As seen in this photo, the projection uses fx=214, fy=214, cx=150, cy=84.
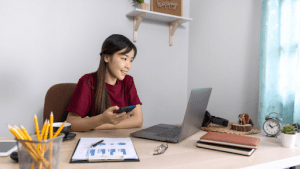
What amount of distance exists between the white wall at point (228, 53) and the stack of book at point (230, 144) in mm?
1068

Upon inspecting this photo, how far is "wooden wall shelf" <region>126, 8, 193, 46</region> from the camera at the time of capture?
2098 mm

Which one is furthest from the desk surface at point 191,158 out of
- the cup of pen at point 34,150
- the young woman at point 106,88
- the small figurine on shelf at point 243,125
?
the young woman at point 106,88

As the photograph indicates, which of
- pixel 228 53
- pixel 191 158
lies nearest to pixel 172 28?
pixel 228 53

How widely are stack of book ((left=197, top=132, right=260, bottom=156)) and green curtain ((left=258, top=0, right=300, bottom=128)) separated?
2.70 ft

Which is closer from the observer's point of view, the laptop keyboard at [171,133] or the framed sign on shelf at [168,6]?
the laptop keyboard at [171,133]

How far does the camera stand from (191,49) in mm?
2521

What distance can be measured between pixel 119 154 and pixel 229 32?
5.58 ft

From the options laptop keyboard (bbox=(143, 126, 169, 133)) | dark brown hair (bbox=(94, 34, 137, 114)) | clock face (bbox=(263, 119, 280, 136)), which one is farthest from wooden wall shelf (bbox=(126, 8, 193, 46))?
clock face (bbox=(263, 119, 280, 136))

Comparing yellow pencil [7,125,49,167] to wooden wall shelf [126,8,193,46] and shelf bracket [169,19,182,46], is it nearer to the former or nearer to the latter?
wooden wall shelf [126,8,193,46]

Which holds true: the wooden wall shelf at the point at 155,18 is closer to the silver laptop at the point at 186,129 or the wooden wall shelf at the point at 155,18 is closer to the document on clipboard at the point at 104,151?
the silver laptop at the point at 186,129

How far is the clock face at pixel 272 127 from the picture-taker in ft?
3.45

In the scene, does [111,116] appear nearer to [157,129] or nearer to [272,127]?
[157,129]

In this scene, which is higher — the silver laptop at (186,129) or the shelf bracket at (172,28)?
the shelf bracket at (172,28)

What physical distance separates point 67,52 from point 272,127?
1.71 meters
